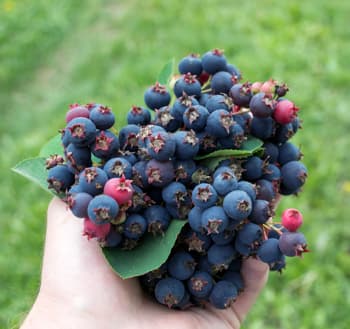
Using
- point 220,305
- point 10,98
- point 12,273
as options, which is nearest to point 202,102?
A: point 220,305

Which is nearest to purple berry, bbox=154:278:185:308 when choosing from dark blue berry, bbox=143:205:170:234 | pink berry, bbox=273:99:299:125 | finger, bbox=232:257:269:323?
dark blue berry, bbox=143:205:170:234

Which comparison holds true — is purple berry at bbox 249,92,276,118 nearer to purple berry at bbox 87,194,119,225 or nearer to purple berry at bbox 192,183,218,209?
purple berry at bbox 192,183,218,209

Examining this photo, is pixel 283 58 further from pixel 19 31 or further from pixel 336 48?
pixel 19 31

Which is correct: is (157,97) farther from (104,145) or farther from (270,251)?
(270,251)

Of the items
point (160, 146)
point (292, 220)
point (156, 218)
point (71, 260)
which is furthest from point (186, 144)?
point (71, 260)

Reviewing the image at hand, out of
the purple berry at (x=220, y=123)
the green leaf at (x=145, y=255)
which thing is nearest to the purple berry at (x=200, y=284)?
the green leaf at (x=145, y=255)

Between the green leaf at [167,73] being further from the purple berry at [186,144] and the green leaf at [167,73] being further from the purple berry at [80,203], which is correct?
the purple berry at [80,203]
